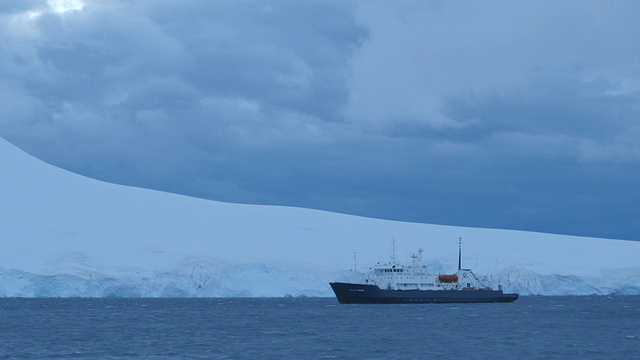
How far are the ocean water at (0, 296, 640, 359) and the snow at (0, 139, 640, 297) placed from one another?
350 inches

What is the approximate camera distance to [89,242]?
67.4 m

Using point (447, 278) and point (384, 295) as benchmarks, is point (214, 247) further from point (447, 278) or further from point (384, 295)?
point (447, 278)

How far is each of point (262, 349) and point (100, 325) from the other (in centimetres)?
1317

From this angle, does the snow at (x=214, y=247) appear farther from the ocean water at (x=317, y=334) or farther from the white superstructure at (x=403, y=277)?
the ocean water at (x=317, y=334)

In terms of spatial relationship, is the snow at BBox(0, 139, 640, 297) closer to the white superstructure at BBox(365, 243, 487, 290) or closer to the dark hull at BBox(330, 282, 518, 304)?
the dark hull at BBox(330, 282, 518, 304)

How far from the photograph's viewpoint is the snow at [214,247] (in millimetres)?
62156

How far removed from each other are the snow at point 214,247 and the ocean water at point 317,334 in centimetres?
890

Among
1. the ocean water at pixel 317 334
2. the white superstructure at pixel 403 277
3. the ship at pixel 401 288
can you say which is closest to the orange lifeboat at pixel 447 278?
the ship at pixel 401 288

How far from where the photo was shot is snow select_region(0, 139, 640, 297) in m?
62.2

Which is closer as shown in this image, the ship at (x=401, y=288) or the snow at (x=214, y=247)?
the ship at (x=401, y=288)

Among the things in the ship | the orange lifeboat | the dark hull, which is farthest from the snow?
the orange lifeboat

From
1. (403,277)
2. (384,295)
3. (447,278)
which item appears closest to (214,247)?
(384,295)

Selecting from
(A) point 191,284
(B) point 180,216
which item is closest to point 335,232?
(B) point 180,216

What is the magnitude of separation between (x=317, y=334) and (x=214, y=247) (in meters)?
34.7
